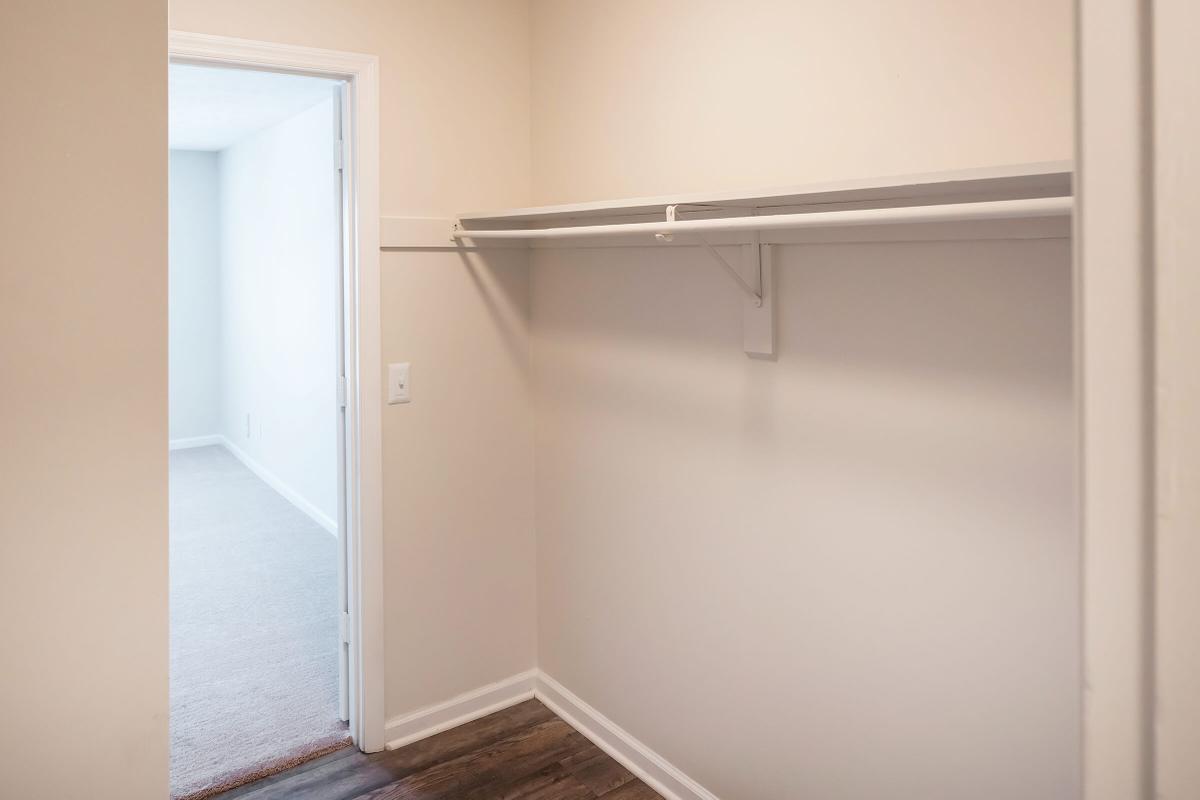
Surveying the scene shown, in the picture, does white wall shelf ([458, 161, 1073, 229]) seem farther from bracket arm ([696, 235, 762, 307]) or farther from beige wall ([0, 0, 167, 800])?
beige wall ([0, 0, 167, 800])

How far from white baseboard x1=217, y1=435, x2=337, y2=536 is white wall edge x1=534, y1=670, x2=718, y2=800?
2.27 metres

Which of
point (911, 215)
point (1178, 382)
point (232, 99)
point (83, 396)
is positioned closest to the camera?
point (1178, 382)

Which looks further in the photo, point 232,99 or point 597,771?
Answer: point 232,99

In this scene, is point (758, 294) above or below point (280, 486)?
above

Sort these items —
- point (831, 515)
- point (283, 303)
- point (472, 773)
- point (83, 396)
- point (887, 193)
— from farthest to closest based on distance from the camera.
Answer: point (283, 303) → point (472, 773) → point (831, 515) → point (887, 193) → point (83, 396)

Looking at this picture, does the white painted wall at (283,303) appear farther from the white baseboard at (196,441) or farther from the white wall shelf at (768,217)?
the white wall shelf at (768,217)

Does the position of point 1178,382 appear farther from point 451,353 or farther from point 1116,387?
point 451,353

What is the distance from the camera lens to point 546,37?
2668 millimetres

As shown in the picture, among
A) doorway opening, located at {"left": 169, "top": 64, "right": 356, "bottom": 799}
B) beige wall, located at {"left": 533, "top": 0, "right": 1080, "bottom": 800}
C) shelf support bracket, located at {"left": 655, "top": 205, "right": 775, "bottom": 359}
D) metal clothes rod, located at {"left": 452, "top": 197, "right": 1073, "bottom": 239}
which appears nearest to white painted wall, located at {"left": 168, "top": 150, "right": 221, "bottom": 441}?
doorway opening, located at {"left": 169, "top": 64, "right": 356, "bottom": 799}

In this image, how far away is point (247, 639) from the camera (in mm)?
3426

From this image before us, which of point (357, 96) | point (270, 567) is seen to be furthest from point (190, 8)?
point (270, 567)

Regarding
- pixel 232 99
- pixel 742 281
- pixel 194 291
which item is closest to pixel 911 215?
pixel 742 281

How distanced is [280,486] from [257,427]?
2.20ft

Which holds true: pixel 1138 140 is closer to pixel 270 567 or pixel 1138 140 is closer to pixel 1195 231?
pixel 1195 231
